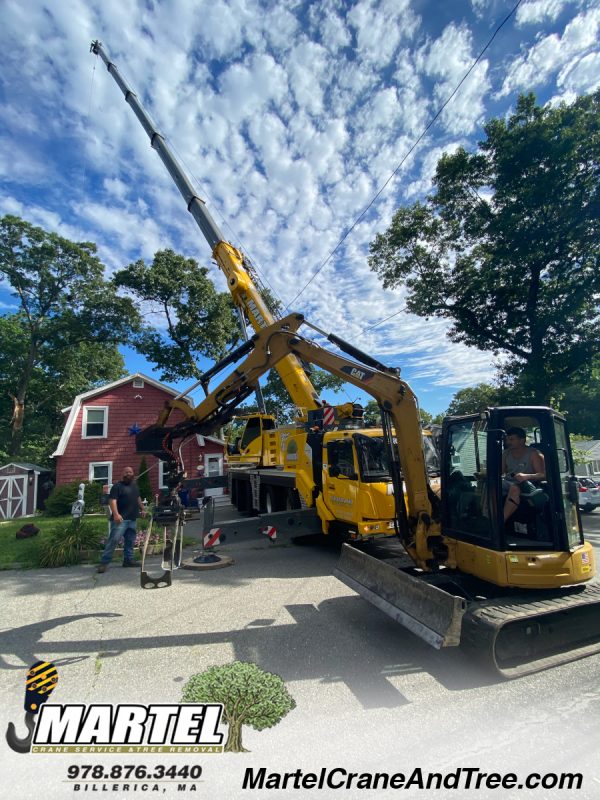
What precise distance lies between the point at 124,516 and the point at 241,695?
516 centimetres

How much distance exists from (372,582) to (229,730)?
2257 millimetres

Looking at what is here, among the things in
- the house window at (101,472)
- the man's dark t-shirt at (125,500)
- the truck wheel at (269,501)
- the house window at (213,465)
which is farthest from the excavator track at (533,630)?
the house window at (101,472)

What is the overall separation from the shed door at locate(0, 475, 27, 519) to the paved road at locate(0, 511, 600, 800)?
11388 mm

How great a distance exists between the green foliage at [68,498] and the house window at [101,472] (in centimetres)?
131

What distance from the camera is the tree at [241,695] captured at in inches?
119

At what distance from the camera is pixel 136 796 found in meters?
2.42

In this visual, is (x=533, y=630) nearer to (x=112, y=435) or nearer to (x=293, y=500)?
(x=293, y=500)

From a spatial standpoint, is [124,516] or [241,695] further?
[124,516]

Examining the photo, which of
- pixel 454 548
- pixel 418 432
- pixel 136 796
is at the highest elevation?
pixel 418 432

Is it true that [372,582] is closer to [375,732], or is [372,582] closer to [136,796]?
[375,732]

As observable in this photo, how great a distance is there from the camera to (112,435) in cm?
1786

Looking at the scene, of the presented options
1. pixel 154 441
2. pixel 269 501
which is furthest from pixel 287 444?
pixel 154 441

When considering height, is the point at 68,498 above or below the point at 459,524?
below

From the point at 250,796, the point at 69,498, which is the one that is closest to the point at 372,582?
the point at 250,796
